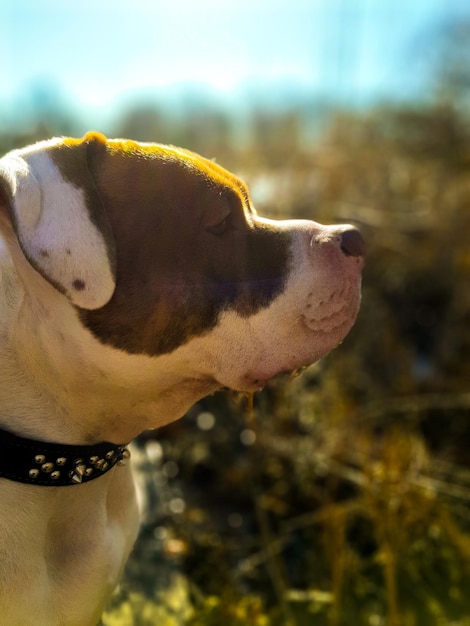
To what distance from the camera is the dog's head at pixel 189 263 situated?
1323 mm

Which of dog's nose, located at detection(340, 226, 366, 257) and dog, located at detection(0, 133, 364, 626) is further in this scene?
dog's nose, located at detection(340, 226, 366, 257)

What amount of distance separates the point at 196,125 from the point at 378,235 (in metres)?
1.21

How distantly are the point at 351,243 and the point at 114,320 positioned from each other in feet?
1.67

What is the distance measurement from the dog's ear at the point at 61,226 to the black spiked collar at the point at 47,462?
1.02 feet

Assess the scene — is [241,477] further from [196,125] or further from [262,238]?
[196,125]

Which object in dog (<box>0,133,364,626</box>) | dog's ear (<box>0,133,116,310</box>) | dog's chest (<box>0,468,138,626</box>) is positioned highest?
dog's ear (<box>0,133,116,310</box>)

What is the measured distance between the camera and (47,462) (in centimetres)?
140

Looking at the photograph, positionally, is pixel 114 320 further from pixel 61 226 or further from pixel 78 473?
pixel 78 473

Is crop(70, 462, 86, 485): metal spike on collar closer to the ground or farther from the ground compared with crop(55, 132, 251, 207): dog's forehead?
closer to the ground

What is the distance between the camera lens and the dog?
1.35m

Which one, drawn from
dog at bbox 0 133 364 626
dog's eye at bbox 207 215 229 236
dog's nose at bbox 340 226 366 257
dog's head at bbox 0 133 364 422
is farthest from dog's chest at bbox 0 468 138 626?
dog's nose at bbox 340 226 366 257

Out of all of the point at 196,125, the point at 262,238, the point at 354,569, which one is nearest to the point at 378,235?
the point at 196,125

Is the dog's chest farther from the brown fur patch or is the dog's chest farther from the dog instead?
the brown fur patch

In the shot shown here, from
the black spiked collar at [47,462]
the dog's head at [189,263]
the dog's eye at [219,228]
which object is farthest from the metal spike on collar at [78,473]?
the dog's eye at [219,228]
